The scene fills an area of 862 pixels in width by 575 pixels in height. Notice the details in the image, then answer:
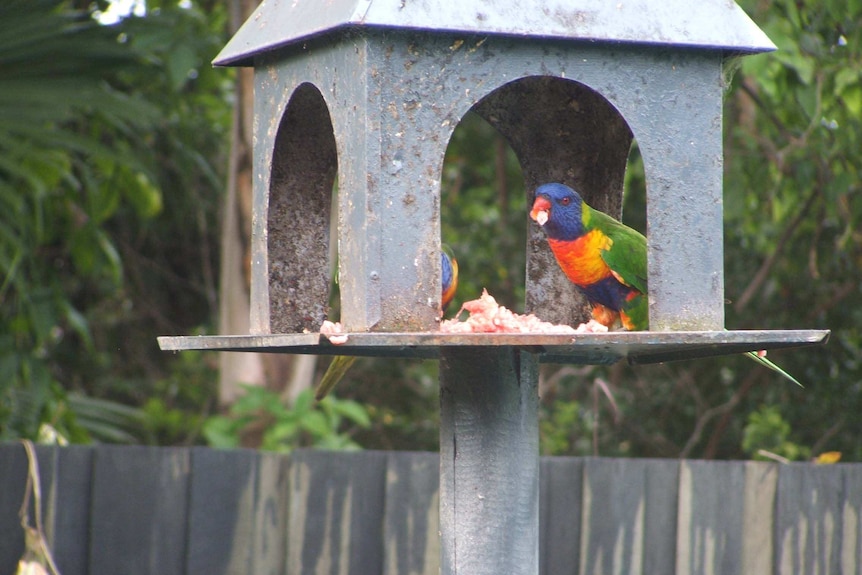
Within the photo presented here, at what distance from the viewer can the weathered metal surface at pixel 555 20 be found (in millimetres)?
1765

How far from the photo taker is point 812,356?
570 centimetres

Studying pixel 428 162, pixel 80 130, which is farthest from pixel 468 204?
pixel 428 162

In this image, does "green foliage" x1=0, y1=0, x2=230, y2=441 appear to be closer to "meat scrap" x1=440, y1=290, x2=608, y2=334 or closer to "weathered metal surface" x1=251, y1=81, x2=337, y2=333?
"weathered metal surface" x1=251, y1=81, x2=337, y2=333

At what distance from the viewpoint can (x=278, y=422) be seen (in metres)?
4.02

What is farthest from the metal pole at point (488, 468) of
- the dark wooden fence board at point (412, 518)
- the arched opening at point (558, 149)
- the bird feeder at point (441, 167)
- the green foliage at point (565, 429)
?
the green foliage at point (565, 429)

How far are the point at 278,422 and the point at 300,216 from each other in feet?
6.16

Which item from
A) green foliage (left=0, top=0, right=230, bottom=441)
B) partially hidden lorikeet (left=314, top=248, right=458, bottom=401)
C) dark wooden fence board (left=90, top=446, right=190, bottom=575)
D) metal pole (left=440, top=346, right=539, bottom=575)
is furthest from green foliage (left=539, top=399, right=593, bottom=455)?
metal pole (left=440, top=346, right=539, bottom=575)

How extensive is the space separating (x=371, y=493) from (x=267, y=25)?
1.45 meters

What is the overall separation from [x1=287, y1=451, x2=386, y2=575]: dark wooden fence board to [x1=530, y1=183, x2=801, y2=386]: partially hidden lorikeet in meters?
1.05

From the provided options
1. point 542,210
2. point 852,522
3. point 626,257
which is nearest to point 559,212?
point 542,210

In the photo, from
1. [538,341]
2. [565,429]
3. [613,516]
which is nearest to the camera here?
[538,341]

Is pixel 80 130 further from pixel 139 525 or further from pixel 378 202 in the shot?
pixel 378 202

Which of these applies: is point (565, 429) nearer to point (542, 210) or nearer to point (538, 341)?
point (542, 210)

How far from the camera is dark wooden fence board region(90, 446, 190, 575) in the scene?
9.86ft
